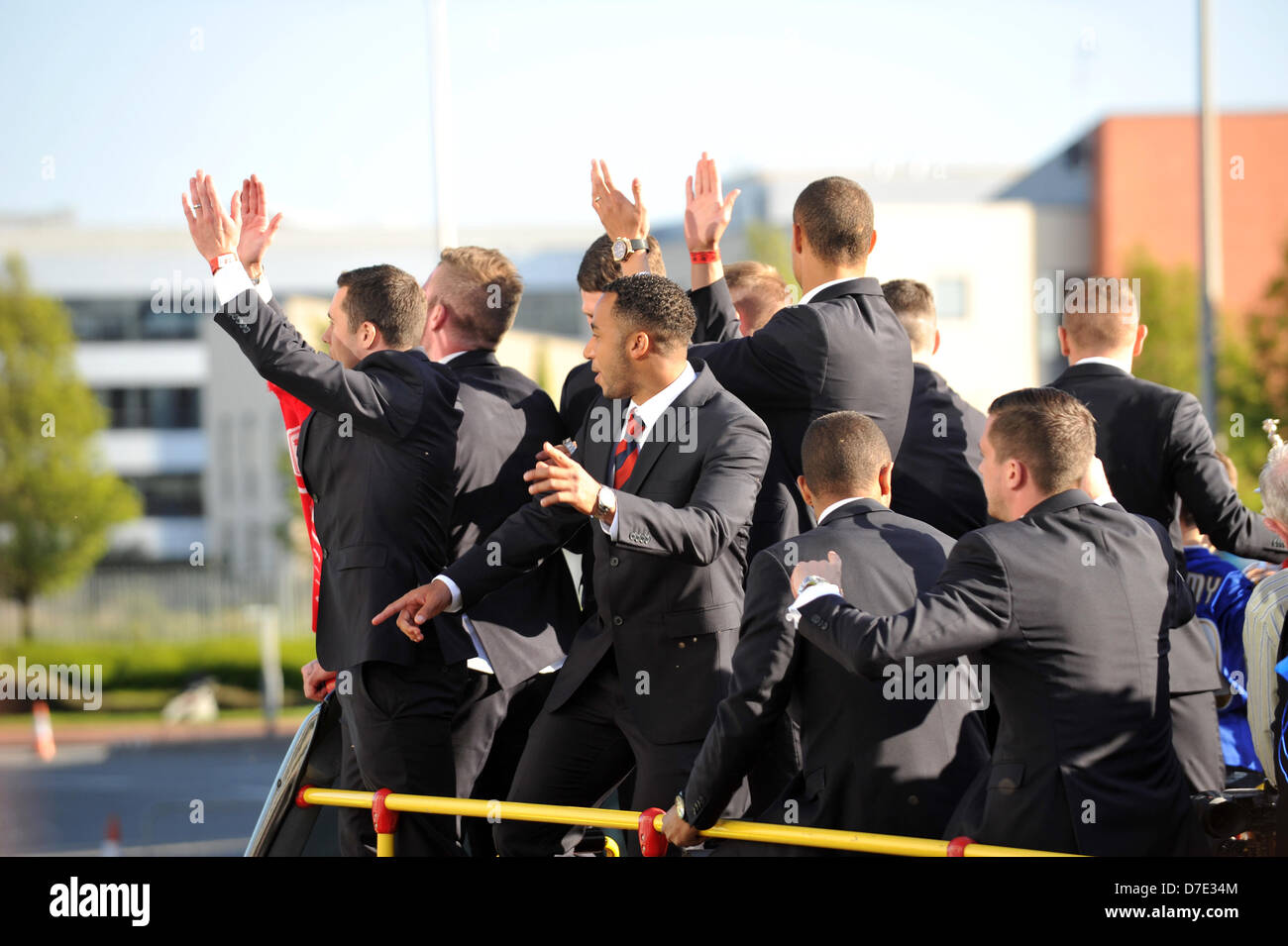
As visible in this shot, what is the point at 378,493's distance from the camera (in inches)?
189

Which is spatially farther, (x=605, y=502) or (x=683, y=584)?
(x=683, y=584)

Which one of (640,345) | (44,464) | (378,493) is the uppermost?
(640,345)

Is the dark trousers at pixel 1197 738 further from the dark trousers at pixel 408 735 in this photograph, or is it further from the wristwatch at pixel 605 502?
the dark trousers at pixel 408 735

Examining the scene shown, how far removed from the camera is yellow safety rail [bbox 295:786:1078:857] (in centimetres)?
323

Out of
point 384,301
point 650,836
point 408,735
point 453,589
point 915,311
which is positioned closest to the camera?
point 650,836

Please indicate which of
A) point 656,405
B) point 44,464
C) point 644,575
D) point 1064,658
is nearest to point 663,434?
point 656,405

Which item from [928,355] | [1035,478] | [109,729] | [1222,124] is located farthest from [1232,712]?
[1222,124]

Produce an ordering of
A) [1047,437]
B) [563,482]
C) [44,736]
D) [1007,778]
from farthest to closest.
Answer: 1. [44,736]
2. [563,482]
3. [1047,437]
4. [1007,778]

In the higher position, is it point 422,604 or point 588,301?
point 588,301

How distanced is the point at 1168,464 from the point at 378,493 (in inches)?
108

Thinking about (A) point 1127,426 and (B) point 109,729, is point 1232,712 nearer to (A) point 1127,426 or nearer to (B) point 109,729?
(A) point 1127,426

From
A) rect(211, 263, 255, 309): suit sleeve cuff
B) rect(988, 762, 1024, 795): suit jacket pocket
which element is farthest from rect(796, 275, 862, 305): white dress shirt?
rect(988, 762, 1024, 795): suit jacket pocket

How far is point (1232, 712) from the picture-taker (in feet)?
18.0

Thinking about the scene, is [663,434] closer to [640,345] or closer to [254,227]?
[640,345]
